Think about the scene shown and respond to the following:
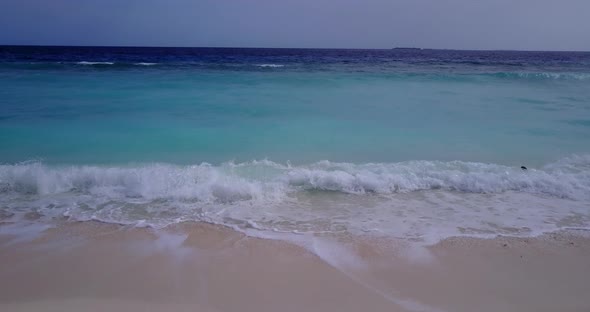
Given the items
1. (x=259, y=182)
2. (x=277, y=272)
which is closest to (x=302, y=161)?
(x=259, y=182)

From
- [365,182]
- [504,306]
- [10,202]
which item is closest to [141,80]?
[10,202]

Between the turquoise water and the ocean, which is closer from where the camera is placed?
the ocean

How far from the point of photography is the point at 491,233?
4.09 meters

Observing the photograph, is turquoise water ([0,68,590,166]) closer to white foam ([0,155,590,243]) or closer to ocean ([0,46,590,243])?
ocean ([0,46,590,243])

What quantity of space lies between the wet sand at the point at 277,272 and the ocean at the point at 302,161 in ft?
1.08

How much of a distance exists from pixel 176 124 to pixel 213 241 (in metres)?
6.58

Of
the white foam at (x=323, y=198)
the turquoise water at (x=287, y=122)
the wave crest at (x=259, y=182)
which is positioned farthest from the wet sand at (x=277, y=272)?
the turquoise water at (x=287, y=122)

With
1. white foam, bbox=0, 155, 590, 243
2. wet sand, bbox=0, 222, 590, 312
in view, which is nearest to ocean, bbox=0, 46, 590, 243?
white foam, bbox=0, 155, 590, 243

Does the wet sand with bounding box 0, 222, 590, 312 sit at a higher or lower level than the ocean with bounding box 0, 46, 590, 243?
lower

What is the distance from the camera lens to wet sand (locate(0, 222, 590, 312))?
2.94 meters

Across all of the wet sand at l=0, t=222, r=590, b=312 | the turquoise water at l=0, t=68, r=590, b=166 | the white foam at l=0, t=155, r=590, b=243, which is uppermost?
the turquoise water at l=0, t=68, r=590, b=166

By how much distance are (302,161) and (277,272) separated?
3.73 m

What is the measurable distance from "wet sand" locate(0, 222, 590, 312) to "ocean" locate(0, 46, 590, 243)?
13.0 inches

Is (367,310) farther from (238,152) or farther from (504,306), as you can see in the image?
(238,152)
